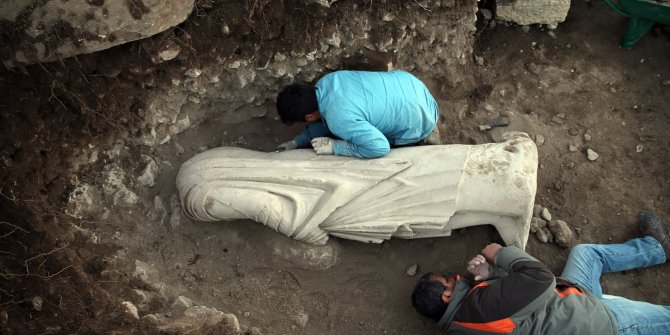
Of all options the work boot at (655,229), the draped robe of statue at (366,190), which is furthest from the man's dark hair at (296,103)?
the work boot at (655,229)

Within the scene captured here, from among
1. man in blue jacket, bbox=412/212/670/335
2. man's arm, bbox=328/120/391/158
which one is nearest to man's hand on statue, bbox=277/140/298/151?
man's arm, bbox=328/120/391/158

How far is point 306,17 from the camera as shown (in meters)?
3.91

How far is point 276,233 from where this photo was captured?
3914 millimetres

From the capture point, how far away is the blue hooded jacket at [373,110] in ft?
11.9

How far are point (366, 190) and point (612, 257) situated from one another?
2.01 m

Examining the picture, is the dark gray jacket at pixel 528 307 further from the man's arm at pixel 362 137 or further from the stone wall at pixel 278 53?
the stone wall at pixel 278 53

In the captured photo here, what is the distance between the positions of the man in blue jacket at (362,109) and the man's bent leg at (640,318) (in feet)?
6.10

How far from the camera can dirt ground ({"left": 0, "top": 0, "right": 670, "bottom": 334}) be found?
10.5 ft

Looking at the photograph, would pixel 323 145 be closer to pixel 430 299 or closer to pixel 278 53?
pixel 278 53

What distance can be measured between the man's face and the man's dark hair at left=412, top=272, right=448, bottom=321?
0.07 feet

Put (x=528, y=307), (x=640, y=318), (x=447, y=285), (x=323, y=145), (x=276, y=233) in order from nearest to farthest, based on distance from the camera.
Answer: (x=528, y=307)
(x=640, y=318)
(x=447, y=285)
(x=323, y=145)
(x=276, y=233)

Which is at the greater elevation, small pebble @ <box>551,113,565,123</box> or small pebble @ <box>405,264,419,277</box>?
small pebble @ <box>551,113,565,123</box>

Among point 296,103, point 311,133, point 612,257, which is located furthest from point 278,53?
point 612,257

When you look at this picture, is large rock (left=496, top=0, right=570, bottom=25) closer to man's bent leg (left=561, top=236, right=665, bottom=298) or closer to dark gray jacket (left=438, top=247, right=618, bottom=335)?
man's bent leg (left=561, top=236, right=665, bottom=298)
